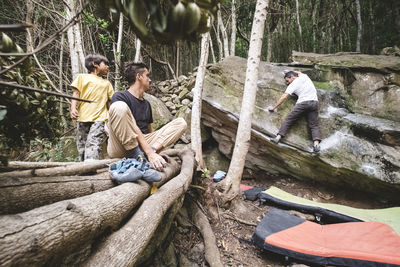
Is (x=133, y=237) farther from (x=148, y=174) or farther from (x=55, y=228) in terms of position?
(x=148, y=174)

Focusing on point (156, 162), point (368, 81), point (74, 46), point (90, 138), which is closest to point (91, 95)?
point (90, 138)

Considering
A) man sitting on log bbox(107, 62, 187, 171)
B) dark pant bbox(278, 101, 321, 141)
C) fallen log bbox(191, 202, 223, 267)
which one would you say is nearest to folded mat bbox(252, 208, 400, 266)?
fallen log bbox(191, 202, 223, 267)

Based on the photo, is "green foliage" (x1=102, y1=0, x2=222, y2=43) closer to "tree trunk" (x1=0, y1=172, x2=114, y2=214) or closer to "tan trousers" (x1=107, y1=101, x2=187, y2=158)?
"tree trunk" (x1=0, y1=172, x2=114, y2=214)

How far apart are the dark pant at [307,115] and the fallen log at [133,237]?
136 inches

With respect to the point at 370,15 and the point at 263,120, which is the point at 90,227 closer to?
the point at 263,120

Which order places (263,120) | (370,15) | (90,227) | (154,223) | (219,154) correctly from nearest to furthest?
(90,227) < (154,223) < (263,120) < (219,154) < (370,15)

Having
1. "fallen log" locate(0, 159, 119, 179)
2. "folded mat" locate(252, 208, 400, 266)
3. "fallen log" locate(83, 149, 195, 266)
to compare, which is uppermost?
"fallen log" locate(0, 159, 119, 179)

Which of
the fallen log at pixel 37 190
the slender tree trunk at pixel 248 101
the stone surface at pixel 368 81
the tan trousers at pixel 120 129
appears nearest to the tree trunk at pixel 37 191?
the fallen log at pixel 37 190

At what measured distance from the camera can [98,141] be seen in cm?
296

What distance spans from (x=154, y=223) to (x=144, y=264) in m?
0.70

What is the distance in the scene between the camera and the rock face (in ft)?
12.5

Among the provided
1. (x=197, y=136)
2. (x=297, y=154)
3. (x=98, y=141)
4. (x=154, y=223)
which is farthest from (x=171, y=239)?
(x=297, y=154)

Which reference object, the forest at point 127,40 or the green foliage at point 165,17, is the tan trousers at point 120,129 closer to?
the forest at point 127,40

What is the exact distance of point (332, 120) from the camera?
4.28 meters
